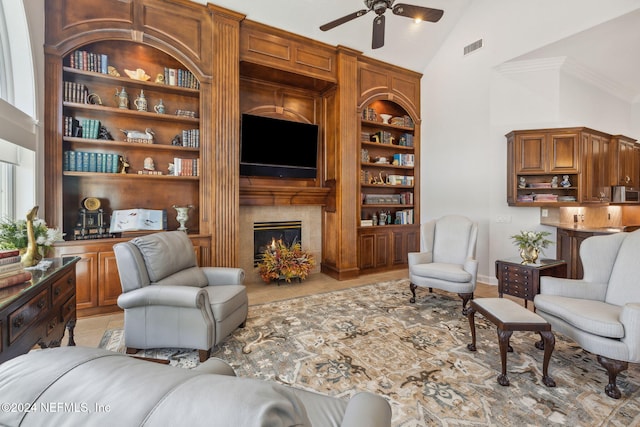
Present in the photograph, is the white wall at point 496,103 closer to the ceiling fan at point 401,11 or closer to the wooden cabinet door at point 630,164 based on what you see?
the wooden cabinet door at point 630,164

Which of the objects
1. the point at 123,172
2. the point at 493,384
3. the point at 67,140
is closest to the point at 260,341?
the point at 493,384

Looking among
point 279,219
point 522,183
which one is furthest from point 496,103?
point 279,219

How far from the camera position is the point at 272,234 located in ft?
16.0

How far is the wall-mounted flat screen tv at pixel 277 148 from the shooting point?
4.30 meters

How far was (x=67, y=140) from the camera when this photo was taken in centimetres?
322

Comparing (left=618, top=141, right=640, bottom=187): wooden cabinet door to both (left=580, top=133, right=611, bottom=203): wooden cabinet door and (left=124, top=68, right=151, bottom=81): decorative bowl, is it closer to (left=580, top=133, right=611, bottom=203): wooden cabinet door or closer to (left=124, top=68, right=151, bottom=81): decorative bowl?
(left=580, top=133, right=611, bottom=203): wooden cabinet door

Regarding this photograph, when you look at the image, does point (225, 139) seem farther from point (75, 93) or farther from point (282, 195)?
point (75, 93)

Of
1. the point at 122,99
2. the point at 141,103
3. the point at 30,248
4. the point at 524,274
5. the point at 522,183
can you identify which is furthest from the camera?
the point at 522,183

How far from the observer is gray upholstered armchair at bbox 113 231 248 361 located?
2312mm

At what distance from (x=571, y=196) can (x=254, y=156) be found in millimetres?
4930

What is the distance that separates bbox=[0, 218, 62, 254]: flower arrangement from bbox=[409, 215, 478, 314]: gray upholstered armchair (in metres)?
3.69

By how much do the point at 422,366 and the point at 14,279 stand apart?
2731 millimetres

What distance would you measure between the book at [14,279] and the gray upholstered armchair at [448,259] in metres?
3.64

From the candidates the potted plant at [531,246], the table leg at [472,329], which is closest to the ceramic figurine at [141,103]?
the table leg at [472,329]
